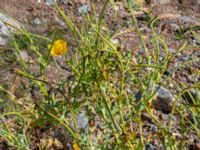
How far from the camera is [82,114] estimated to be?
6.89 feet

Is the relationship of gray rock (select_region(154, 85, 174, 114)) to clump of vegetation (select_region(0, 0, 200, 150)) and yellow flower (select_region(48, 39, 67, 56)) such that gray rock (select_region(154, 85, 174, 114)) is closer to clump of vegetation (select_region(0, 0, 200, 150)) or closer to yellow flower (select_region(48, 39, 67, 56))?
clump of vegetation (select_region(0, 0, 200, 150))

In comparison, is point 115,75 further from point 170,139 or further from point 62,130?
point 170,139

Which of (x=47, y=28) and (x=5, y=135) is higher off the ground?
(x=47, y=28)

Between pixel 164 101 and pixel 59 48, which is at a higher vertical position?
pixel 59 48

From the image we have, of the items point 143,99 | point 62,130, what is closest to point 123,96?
point 143,99

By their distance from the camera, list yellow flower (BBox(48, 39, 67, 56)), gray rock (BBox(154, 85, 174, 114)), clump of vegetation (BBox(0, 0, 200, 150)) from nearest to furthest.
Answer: clump of vegetation (BBox(0, 0, 200, 150)) → yellow flower (BBox(48, 39, 67, 56)) → gray rock (BBox(154, 85, 174, 114))

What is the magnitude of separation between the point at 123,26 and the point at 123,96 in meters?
1.09

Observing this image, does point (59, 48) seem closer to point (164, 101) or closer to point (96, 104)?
point (96, 104)

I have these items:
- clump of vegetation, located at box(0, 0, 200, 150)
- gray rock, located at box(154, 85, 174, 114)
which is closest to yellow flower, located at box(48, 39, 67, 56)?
clump of vegetation, located at box(0, 0, 200, 150)

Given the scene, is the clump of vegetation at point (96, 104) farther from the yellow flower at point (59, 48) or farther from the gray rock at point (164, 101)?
the gray rock at point (164, 101)

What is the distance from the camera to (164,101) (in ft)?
7.37

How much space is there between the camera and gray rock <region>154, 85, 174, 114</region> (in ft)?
7.36

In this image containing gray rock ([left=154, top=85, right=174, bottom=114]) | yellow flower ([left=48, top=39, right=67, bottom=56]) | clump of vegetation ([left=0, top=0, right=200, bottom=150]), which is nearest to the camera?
clump of vegetation ([left=0, top=0, right=200, bottom=150])

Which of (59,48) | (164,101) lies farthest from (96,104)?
(164,101)
